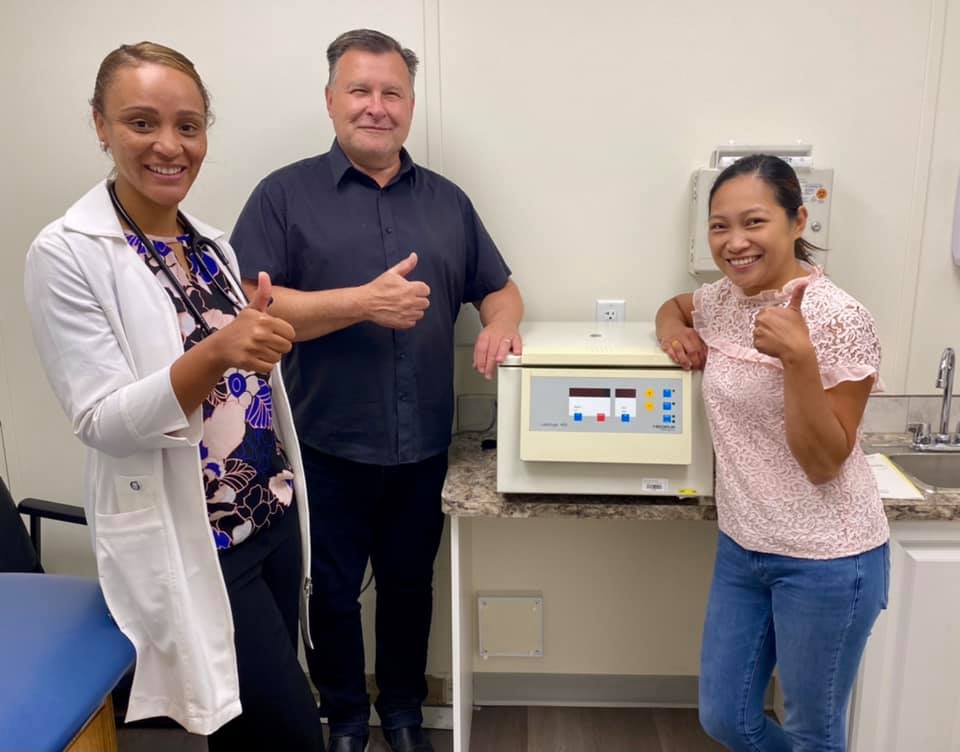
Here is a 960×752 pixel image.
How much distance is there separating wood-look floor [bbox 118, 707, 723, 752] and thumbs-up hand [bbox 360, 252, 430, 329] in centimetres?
121

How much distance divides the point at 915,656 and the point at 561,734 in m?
0.93

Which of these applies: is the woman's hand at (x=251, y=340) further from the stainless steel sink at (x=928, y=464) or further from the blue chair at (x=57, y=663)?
the stainless steel sink at (x=928, y=464)

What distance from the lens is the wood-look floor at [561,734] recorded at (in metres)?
2.07

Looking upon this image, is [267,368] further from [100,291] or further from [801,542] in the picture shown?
[801,542]

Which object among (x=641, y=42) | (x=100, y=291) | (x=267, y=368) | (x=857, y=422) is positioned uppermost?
(x=641, y=42)

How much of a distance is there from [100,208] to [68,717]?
71cm

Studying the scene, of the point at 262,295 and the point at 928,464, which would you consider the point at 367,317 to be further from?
the point at 928,464

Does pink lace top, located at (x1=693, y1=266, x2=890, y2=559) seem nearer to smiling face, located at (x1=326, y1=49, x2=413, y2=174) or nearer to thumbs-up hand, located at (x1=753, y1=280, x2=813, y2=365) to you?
thumbs-up hand, located at (x1=753, y1=280, x2=813, y2=365)

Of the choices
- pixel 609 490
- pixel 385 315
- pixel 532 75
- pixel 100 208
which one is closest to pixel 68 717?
pixel 100 208

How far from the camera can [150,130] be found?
115cm

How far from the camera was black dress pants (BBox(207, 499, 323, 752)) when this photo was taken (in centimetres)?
128

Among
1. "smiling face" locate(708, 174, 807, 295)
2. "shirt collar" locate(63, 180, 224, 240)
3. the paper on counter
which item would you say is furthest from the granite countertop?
"shirt collar" locate(63, 180, 224, 240)

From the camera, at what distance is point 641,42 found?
75.5 inches

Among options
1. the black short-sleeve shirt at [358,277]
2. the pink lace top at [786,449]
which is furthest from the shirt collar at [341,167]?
the pink lace top at [786,449]
